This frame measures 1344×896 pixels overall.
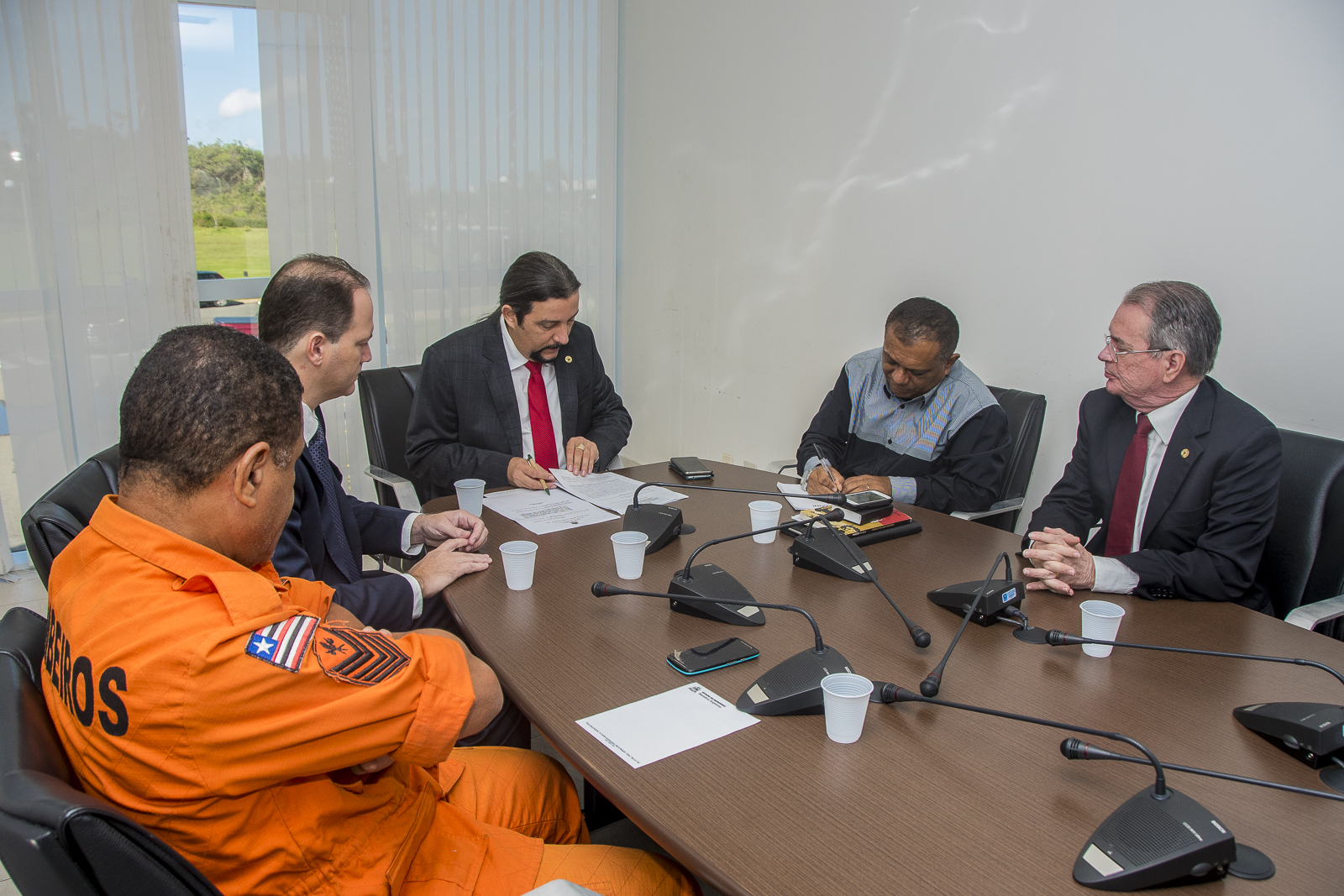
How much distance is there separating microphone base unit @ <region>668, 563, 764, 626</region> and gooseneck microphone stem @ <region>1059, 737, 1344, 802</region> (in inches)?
22.0

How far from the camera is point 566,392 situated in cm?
297

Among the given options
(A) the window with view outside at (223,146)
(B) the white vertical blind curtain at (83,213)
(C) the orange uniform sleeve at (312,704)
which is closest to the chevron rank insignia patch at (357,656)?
(C) the orange uniform sleeve at (312,704)

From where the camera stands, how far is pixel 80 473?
1439 millimetres

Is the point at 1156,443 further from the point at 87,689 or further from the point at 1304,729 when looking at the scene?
the point at 87,689

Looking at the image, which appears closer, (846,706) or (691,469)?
(846,706)

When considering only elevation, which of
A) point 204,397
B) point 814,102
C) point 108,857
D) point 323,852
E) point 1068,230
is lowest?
point 323,852

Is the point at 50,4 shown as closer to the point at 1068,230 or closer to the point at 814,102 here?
the point at 814,102

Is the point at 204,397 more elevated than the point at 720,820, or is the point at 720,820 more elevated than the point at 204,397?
the point at 204,397

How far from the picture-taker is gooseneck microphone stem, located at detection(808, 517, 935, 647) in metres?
1.43

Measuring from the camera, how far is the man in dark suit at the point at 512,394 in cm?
267

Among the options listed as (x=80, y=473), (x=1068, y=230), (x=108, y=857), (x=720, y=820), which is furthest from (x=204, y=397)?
(x=1068, y=230)

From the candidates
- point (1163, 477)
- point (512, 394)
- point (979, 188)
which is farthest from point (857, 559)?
point (979, 188)

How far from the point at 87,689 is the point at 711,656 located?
849 millimetres

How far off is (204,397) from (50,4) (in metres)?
3.31
